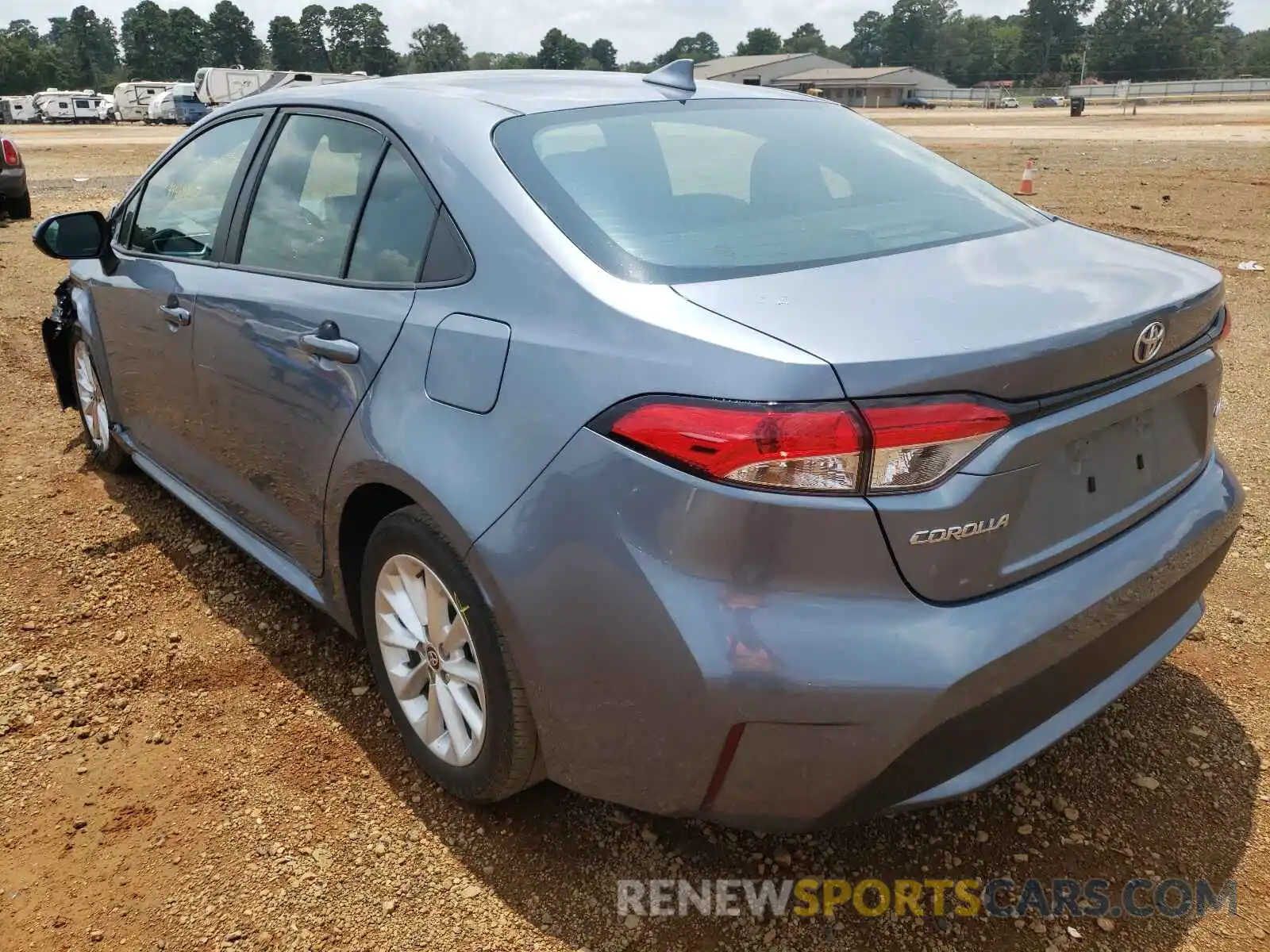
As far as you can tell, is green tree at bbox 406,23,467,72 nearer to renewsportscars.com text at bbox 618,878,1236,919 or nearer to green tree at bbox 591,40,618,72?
green tree at bbox 591,40,618,72

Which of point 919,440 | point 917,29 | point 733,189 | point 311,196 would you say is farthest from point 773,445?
point 917,29

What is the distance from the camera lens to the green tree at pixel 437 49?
109 meters

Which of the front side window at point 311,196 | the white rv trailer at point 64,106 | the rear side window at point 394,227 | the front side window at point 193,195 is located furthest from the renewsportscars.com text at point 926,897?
the white rv trailer at point 64,106

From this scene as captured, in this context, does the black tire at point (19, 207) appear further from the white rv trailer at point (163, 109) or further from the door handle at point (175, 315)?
the white rv trailer at point (163, 109)

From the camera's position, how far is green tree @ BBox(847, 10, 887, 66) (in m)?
141

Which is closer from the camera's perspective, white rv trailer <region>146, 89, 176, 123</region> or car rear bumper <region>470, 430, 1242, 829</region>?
car rear bumper <region>470, 430, 1242, 829</region>

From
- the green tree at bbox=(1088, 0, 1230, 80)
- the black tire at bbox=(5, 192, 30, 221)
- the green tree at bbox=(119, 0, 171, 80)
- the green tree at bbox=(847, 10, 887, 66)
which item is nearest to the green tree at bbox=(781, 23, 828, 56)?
the green tree at bbox=(847, 10, 887, 66)

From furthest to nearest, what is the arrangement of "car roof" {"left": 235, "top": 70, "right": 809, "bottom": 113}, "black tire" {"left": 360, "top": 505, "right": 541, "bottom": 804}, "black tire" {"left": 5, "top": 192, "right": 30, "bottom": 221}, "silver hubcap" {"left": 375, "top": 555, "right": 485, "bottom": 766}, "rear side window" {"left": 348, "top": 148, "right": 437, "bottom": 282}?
1. "black tire" {"left": 5, "top": 192, "right": 30, "bottom": 221}
2. "car roof" {"left": 235, "top": 70, "right": 809, "bottom": 113}
3. "rear side window" {"left": 348, "top": 148, "right": 437, "bottom": 282}
4. "silver hubcap" {"left": 375, "top": 555, "right": 485, "bottom": 766}
5. "black tire" {"left": 360, "top": 505, "right": 541, "bottom": 804}

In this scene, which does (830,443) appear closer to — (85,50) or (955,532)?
(955,532)

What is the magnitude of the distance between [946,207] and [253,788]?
2368mm

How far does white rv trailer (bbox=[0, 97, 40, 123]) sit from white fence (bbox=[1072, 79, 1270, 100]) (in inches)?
2802

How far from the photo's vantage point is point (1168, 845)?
233cm

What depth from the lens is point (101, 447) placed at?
4.62 meters

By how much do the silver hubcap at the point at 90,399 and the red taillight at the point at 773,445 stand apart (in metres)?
3.46
